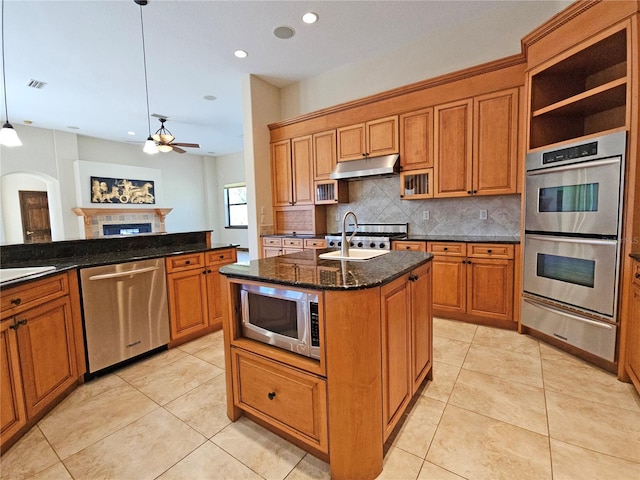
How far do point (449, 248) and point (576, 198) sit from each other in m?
1.11

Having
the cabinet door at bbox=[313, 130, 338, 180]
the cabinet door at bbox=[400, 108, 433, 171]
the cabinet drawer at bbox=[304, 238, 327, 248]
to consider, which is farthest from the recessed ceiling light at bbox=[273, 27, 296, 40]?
the cabinet drawer at bbox=[304, 238, 327, 248]

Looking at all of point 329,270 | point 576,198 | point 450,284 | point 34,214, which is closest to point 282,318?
point 329,270

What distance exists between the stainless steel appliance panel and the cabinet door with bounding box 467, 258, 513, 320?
163mm

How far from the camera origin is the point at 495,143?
310cm

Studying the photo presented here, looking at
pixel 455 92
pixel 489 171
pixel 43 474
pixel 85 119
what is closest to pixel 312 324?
pixel 43 474

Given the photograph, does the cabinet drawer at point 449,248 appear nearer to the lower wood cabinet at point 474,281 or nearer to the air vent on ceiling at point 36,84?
the lower wood cabinet at point 474,281

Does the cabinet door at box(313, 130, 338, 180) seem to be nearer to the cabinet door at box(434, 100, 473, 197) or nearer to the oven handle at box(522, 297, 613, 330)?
the cabinet door at box(434, 100, 473, 197)

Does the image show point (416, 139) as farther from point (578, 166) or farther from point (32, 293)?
point (32, 293)

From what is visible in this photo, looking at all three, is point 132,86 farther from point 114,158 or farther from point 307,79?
point 114,158

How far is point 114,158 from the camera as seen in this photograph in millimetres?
7637

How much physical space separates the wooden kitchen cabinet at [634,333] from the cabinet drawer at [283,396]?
6.57 ft

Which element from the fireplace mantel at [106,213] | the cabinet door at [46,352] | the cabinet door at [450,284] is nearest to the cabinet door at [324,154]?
the cabinet door at [450,284]

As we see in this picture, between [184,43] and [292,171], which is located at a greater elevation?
[184,43]

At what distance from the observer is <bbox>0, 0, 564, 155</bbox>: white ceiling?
9.75ft
